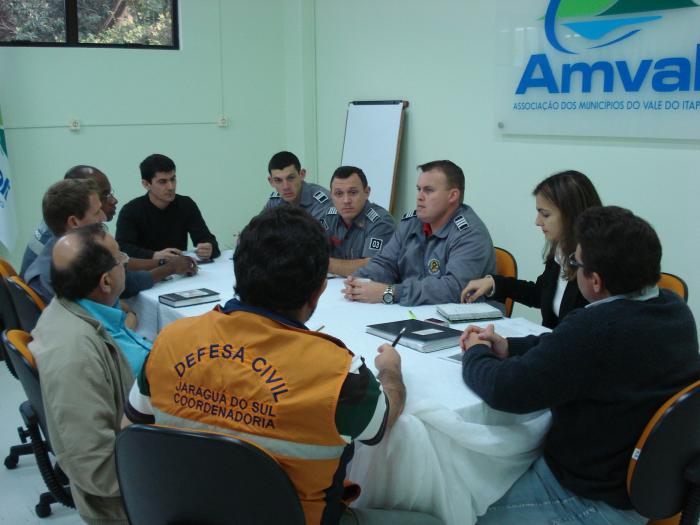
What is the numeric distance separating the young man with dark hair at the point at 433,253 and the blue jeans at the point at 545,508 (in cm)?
107

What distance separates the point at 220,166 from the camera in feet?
18.7

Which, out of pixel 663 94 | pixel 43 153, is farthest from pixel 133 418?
pixel 43 153

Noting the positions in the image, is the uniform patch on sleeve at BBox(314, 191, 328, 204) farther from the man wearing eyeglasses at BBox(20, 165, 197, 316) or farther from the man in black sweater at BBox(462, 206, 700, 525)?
the man in black sweater at BBox(462, 206, 700, 525)

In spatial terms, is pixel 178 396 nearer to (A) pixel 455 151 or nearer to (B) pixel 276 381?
(B) pixel 276 381

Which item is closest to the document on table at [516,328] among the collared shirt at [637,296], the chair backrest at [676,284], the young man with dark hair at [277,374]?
the chair backrest at [676,284]

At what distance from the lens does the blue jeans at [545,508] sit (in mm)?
1587

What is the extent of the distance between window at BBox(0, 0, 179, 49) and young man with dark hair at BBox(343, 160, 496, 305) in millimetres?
3085

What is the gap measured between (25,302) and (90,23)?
10.4ft

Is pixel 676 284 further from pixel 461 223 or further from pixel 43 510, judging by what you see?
pixel 43 510

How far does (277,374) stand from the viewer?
4.09 feet

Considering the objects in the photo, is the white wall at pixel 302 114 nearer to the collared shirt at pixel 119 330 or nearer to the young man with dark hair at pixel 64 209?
the young man with dark hair at pixel 64 209

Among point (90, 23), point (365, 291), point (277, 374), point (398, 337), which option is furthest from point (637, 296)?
point (90, 23)

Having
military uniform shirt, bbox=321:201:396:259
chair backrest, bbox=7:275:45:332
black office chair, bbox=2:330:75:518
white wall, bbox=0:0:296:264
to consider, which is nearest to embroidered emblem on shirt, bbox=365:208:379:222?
military uniform shirt, bbox=321:201:396:259

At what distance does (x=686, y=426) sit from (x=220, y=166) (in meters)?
4.72
